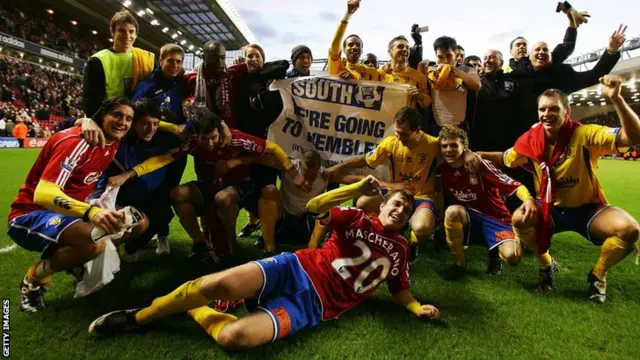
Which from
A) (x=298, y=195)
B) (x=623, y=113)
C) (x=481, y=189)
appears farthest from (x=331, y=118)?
(x=623, y=113)

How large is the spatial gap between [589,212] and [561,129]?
74 cm

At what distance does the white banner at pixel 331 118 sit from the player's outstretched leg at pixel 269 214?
2.73ft

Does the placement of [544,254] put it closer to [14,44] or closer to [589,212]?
[589,212]

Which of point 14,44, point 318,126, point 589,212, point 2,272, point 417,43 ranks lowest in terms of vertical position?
point 2,272

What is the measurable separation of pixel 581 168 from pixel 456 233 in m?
1.14

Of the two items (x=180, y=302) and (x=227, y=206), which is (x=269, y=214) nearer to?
(x=227, y=206)

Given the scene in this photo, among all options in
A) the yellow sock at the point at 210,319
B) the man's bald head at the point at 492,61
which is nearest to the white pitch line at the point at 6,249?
the yellow sock at the point at 210,319

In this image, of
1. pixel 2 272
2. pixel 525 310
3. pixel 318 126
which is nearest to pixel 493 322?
pixel 525 310

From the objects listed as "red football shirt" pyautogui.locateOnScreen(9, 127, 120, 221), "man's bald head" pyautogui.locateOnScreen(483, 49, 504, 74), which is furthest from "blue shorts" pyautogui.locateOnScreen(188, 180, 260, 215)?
Result: "man's bald head" pyautogui.locateOnScreen(483, 49, 504, 74)

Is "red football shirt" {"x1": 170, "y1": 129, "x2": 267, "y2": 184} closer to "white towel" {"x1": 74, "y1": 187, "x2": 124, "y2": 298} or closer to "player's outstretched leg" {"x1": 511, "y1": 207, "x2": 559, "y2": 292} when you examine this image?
"white towel" {"x1": 74, "y1": 187, "x2": 124, "y2": 298}

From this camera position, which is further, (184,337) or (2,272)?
(2,272)

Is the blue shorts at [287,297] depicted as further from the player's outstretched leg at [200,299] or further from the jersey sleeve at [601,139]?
the jersey sleeve at [601,139]

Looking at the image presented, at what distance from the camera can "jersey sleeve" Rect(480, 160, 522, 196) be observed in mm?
3363

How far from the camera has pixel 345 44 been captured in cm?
478
